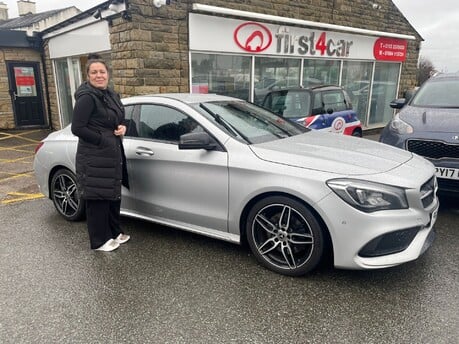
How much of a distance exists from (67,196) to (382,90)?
37.0ft

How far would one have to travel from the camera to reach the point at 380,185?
2.67 metres

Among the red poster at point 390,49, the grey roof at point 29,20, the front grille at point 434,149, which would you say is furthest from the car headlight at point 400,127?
the grey roof at point 29,20

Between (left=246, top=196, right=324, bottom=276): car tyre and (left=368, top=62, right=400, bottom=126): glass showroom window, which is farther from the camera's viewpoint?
(left=368, top=62, right=400, bottom=126): glass showroom window

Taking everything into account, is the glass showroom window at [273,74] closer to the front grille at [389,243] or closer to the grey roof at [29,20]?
the front grille at [389,243]

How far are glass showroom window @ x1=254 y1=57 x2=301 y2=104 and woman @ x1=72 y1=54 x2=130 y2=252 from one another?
223 inches

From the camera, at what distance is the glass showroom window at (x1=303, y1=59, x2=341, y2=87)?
962 centimetres

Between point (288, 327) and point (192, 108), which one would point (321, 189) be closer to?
point (288, 327)

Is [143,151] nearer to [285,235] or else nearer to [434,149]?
[285,235]

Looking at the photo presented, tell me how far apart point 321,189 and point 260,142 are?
79 cm

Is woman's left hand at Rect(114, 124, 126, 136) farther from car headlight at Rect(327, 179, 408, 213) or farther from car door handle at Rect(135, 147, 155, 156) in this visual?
car headlight at Rect(327, 179, 408, 213)

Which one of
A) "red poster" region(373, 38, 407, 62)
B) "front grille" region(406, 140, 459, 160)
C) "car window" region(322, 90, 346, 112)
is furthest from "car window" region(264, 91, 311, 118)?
"red poster" region(373, 38, 407, 62)

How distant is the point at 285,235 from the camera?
2.96m

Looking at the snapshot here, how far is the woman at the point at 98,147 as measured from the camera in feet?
10.3

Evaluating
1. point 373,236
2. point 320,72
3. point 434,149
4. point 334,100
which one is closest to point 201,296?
point 373,236
